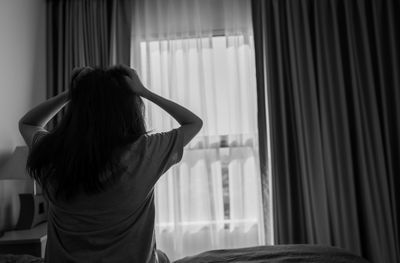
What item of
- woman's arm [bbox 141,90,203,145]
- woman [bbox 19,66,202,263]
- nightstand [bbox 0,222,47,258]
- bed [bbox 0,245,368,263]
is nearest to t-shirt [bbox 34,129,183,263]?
woman [bbox 19,66,202,263]

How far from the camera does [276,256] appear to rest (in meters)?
1.38

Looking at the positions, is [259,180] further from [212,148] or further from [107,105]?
[107,105]

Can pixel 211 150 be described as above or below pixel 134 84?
below

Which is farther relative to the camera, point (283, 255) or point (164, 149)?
point (283, 255)

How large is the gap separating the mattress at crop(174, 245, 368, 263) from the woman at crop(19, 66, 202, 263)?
580mm

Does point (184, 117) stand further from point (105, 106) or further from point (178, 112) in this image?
point (105, 106)

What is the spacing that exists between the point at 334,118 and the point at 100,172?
7.03 ft

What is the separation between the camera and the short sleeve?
88 cm

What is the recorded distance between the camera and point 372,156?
97.1 inches

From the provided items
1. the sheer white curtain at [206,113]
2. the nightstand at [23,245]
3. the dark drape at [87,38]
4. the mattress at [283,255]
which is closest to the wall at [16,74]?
the dark drape at [87,38]

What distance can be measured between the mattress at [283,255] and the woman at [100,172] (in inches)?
22.8

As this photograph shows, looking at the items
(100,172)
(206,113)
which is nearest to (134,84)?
(100,172)

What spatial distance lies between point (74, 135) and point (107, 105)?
4.4 inches

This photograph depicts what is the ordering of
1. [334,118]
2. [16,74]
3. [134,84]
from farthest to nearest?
[334,118], [16,74], [134,84]
